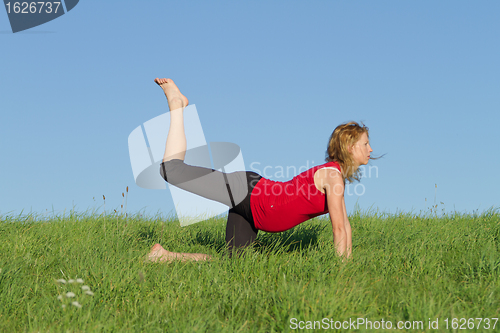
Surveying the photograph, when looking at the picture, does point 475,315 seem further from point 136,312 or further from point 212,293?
point 136,312

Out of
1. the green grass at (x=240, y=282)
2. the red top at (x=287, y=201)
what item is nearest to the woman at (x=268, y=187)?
the red top at (x=287, y=201)

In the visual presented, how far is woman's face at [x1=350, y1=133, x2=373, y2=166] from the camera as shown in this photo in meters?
4.32

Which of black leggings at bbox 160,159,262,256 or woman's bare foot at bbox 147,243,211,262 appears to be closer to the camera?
black leggings at bbox 160,159,262,256

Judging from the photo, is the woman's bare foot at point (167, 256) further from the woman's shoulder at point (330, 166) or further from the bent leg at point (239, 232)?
the woman's shoulder at point (330, 166)

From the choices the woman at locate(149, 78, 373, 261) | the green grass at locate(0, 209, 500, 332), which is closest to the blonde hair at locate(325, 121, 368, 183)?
the woman at locate(149, 78, 373, 261)

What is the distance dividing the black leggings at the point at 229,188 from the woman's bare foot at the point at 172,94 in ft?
2.34

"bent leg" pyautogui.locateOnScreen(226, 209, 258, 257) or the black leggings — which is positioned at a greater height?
the black leggings

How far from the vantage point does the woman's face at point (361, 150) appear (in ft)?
14.2

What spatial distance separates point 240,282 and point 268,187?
1.24 m

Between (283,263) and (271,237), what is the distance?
5.05 ft

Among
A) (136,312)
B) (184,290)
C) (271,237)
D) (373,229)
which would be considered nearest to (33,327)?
(136,312)

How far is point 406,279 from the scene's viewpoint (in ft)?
12.2

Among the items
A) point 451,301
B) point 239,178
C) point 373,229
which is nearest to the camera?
point 451,301

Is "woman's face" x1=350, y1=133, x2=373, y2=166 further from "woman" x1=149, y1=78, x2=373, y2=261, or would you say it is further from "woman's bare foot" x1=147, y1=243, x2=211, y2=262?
"woman's bare foot" x1=147, y1=243, x2=211, y2=262
